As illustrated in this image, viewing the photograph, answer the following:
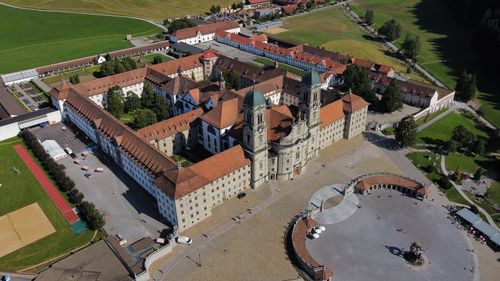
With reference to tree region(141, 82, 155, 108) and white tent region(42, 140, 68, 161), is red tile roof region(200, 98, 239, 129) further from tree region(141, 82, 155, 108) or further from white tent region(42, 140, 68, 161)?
white tent region(42, 140, 68, 161)

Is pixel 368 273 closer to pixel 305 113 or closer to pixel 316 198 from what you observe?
pixel 316 198

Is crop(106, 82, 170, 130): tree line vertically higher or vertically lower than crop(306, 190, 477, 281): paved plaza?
higher

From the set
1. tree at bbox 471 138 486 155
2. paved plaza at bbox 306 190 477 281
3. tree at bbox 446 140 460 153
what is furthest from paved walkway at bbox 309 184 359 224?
tree at bbox 471 138 486 155

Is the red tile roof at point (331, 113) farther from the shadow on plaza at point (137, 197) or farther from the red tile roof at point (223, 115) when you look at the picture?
the shadow on plaza at point (137, 197)

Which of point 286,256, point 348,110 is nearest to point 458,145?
point 348,110

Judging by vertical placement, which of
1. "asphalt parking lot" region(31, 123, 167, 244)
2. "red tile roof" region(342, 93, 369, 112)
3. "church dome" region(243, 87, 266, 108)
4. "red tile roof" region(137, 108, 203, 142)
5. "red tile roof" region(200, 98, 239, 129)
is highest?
"church dome" region(243, 87, 266, 108)

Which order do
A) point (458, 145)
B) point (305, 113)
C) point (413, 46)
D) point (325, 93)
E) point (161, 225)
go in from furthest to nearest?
point (413, 46) → point (325, 93) → point (458, 145) → point (305, 113) → point (161, 225)
